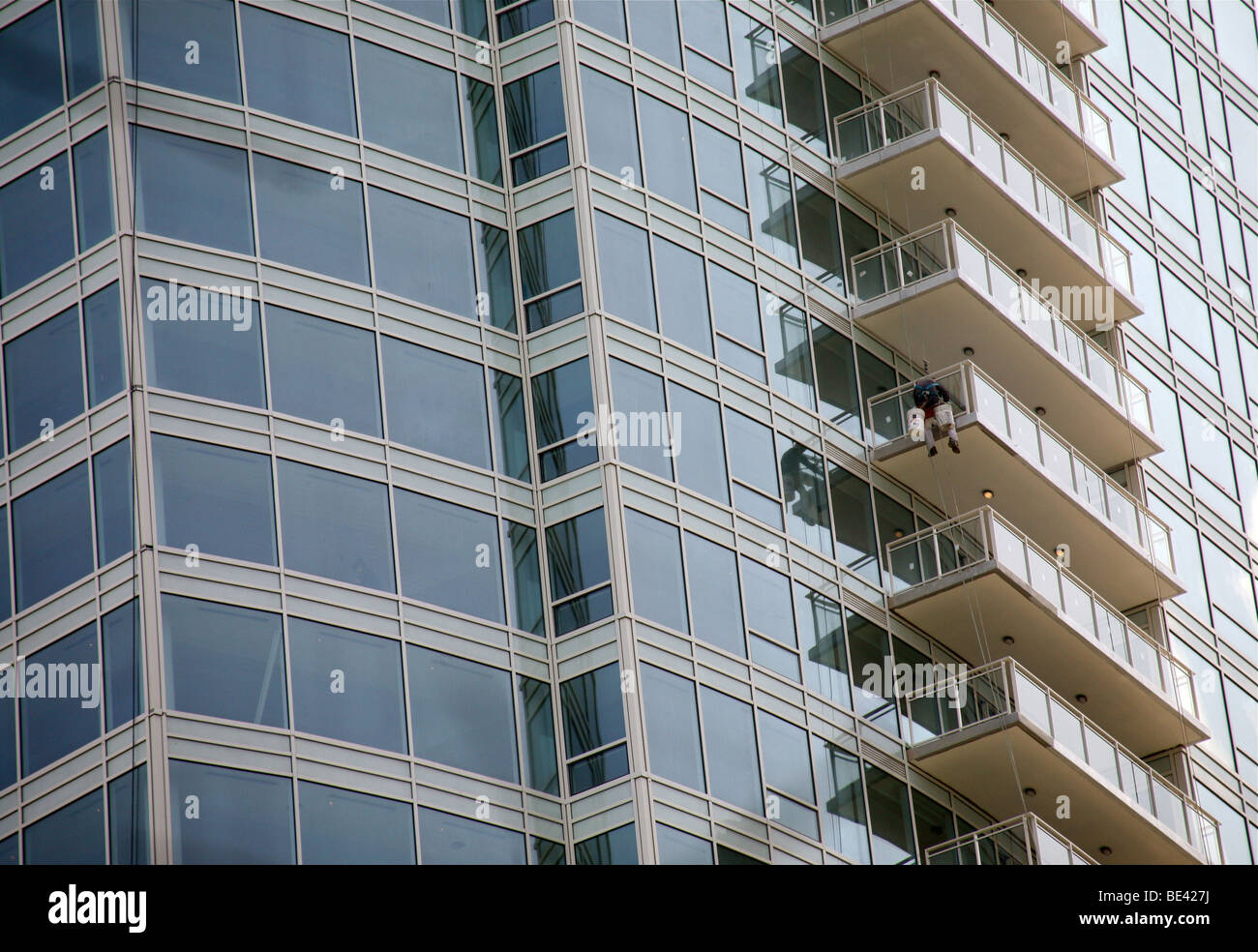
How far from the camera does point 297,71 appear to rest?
32.9 m

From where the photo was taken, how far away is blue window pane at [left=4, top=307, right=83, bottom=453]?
A: 30.7 m

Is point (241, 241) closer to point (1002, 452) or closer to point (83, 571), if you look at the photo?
point (83, 571)

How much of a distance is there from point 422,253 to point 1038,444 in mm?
10487

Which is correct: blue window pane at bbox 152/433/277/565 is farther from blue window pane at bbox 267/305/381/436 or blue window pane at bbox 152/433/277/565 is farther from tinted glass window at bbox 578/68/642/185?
tinted glass window at bbox 578/68/642/185

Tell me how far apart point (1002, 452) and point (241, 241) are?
11.9 m

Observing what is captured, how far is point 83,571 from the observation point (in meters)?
29.7

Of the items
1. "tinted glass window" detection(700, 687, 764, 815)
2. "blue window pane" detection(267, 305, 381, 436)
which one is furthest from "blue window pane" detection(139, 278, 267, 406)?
"tinted glass window" detection(700, 687, 764, 815)

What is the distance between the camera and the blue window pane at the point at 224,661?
2878 centimetres

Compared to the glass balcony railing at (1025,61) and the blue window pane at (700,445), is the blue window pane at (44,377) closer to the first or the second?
the blue window pane at (700,445)

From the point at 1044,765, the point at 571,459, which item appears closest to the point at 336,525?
the point at 571,459

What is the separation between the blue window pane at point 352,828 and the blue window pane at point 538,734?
1.89 m

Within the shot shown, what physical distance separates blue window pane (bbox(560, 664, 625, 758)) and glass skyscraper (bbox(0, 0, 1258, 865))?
0.21ft

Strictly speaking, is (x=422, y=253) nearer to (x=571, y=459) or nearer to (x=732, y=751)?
(x=571, y=459)
